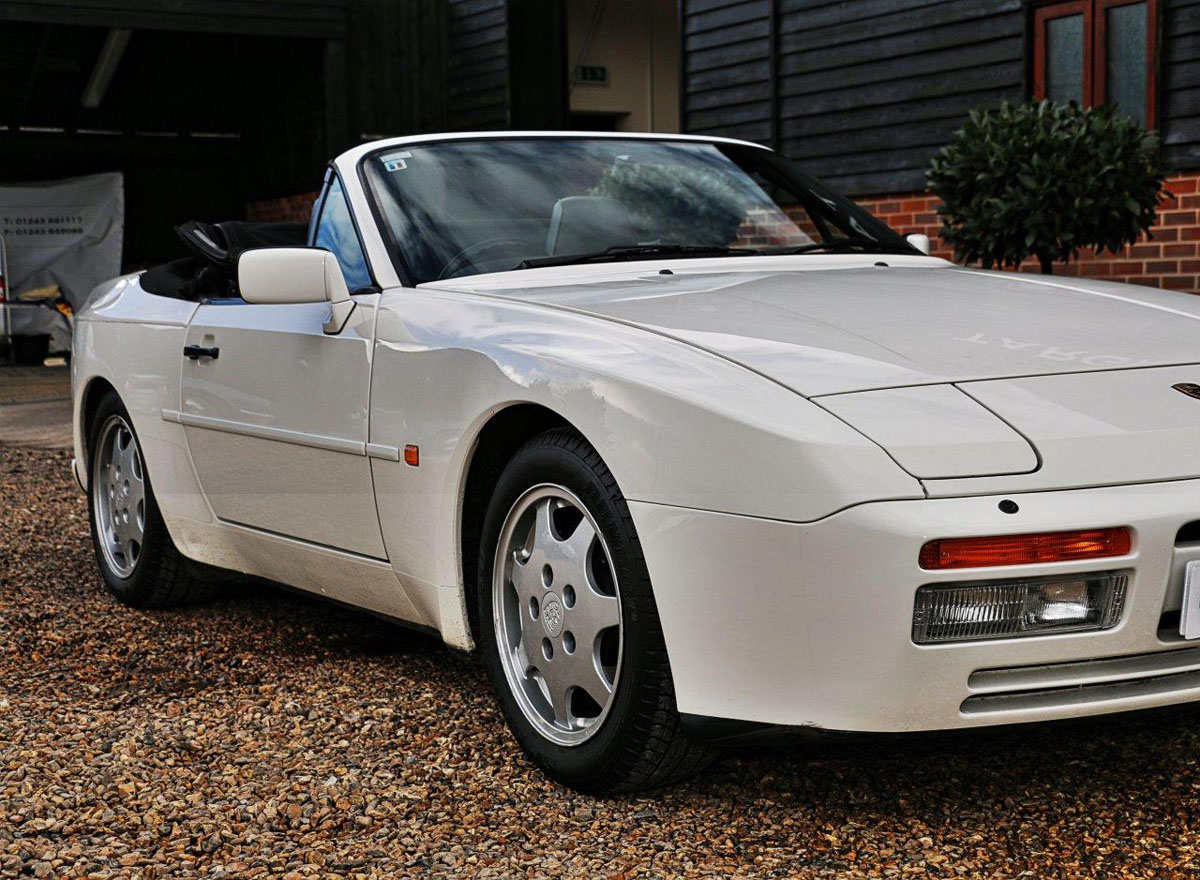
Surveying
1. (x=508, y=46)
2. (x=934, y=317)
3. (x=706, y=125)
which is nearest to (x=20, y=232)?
(x=508, y=46)

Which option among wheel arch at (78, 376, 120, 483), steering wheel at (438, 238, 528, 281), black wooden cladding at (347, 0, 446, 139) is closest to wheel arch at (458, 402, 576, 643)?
steering wheel at (438, 238, 528, 281)

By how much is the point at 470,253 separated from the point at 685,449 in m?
1.28

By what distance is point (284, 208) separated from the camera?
757 inches

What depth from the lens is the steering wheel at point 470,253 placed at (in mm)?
3773

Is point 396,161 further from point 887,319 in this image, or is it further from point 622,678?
point 622,678

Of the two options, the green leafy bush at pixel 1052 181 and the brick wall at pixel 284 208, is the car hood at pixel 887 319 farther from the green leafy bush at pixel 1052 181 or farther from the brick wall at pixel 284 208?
the brick wall at pixel 284 208

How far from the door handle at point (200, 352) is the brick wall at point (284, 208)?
44.9 feet

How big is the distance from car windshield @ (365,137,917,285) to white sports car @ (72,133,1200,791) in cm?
1

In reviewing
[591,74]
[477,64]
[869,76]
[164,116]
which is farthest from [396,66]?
[869,76]

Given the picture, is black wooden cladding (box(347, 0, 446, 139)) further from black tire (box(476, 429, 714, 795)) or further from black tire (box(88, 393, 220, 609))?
black tire (box(476, 429, 714, 795))

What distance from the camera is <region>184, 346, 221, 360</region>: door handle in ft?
14.3

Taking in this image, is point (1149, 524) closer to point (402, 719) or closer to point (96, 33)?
point (402, 719)

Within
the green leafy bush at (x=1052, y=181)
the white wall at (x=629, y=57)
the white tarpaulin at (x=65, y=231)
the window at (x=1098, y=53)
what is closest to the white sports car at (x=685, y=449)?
the green leafy bush at (x=1052, y=181)

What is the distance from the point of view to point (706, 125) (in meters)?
13.3
